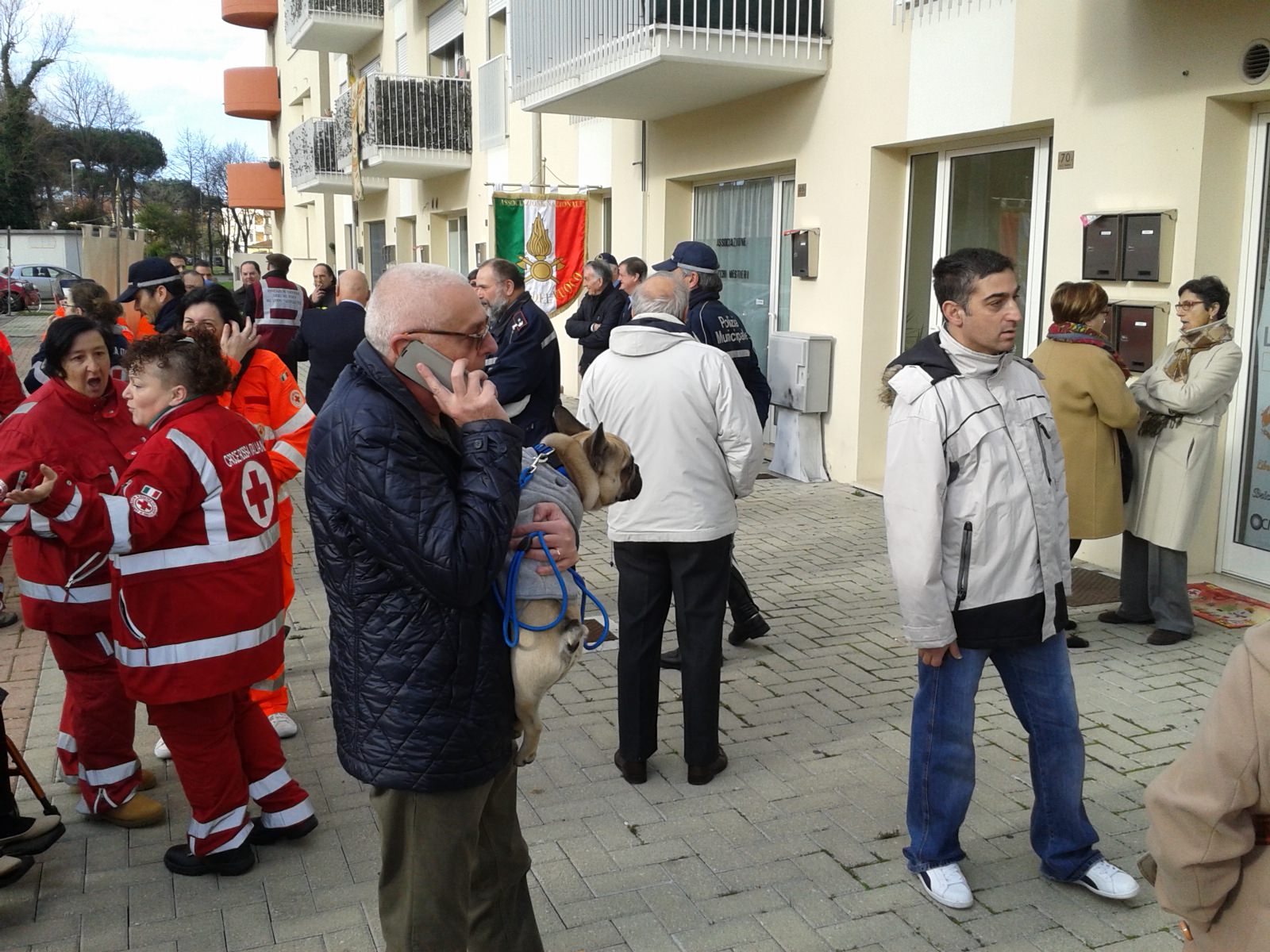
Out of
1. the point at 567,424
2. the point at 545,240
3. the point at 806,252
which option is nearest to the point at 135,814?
the point at 567,424

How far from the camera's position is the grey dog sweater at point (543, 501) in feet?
7.93

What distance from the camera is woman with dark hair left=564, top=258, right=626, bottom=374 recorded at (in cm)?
930

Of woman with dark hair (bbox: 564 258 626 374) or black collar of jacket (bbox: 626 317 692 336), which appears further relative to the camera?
woman with dark hair (bbox: 564 258 626 374)

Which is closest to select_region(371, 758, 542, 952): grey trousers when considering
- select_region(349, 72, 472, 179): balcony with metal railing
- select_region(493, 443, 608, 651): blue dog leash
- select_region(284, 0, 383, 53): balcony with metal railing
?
select_region(493, 443, 608, 651): blue dog leash

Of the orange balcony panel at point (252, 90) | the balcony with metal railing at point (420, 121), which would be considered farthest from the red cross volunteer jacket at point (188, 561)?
the orange balcony panel at point (252, 90)

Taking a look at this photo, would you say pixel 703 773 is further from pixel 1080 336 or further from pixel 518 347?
pixel 1080 336

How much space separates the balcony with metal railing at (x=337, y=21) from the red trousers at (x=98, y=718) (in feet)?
74.6

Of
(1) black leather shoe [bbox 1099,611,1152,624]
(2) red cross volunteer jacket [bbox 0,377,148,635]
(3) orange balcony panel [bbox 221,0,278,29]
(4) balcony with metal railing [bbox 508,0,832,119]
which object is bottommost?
(1) black leather shoe [bbox 1099,611,1152,624]

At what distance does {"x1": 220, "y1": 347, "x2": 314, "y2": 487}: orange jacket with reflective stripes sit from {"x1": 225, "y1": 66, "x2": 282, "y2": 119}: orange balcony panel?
36398 mm

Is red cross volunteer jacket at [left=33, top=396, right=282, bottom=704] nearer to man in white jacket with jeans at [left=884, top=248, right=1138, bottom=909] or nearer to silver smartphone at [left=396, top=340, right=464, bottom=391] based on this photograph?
silver smartphone at [left=396, top=340, right=464, bottom=391]

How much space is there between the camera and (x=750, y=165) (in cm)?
1164

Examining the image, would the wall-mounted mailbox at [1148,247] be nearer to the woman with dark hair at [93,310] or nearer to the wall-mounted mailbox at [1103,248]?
the wall-mounted mailbox at [1103,248]

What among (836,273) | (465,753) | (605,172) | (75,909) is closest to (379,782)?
(465,753)

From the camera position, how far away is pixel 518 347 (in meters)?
5.84
